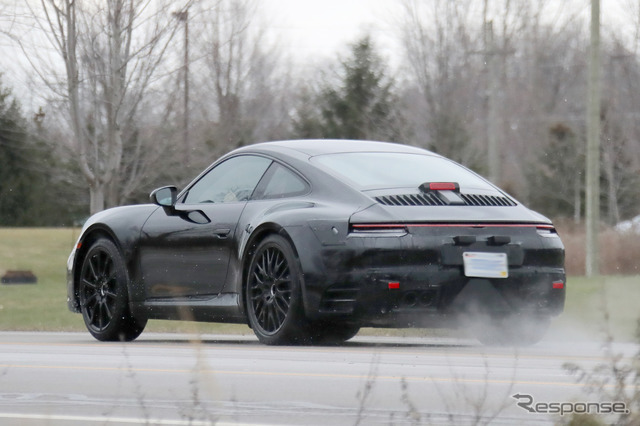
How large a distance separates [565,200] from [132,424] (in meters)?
40.5

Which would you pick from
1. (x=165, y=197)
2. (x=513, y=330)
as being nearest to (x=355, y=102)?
(x=165, y=197)

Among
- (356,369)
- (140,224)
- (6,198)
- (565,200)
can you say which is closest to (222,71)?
A: (6,198)

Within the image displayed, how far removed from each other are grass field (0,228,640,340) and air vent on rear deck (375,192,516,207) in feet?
3.24

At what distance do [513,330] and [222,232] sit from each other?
6.73 ft

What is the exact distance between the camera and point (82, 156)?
22297mm

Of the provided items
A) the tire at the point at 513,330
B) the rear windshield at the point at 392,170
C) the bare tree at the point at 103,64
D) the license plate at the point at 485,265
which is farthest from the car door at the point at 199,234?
the bare tree at the point at 103,64

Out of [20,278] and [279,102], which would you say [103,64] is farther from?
[279,102]

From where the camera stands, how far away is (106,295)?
9.41 meters

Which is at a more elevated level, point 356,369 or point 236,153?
point 236,153

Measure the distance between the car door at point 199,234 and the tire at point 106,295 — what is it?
0.74ft

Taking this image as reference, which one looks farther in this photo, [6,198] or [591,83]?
[6,198]

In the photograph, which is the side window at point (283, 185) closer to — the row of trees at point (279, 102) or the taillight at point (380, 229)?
the taillight at point (380, 229)

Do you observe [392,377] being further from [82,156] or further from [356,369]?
[82,156]

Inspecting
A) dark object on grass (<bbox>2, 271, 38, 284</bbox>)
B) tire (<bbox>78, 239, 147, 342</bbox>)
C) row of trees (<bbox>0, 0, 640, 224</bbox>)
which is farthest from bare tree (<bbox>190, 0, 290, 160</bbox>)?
tire (<bbox>78, 239, 147, 342</bbox>)
